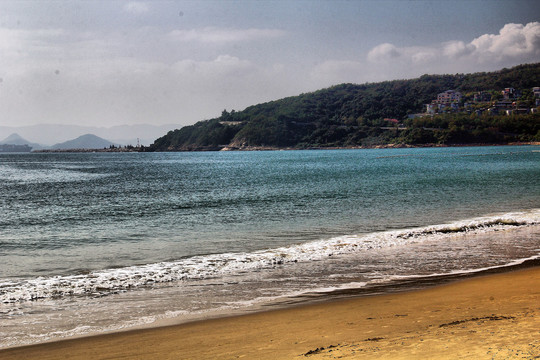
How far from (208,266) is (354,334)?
6.48 meters

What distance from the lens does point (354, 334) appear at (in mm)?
6793

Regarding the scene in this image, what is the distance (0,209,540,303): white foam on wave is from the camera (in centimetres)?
1048

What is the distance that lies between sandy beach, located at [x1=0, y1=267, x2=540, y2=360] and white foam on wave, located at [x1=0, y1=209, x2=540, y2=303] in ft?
12.0

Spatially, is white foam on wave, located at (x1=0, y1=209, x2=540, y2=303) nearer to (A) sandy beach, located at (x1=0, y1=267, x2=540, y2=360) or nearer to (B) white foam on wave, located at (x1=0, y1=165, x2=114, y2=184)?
(A) sandy beach, located at (x1=0, y1=267, x2=540, y2=360)

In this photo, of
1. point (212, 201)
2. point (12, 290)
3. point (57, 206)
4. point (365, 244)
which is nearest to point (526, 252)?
point (365, 244)

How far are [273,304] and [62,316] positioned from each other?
13.1 feet

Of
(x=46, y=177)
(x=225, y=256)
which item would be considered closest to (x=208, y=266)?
(x=225, y=256)

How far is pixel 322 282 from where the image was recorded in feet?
34.8

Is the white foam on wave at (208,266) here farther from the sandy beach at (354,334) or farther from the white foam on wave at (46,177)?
the white foam on wave at (46,177)

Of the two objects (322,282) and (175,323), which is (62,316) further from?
(322,282)

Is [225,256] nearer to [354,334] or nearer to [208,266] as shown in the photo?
[208,266]

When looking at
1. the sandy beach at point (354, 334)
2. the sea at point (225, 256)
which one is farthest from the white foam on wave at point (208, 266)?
the sandy beach at point (354, 334)

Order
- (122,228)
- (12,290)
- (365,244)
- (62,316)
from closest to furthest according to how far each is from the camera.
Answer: (62,316), (12,290), (365,244), (122,228)

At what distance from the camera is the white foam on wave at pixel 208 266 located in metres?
10.5
